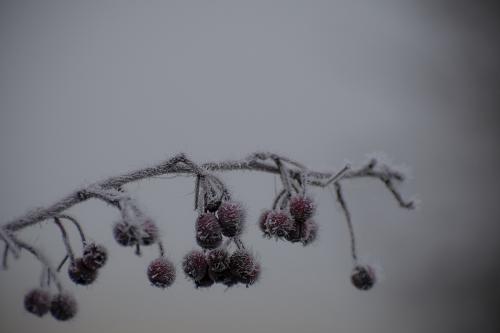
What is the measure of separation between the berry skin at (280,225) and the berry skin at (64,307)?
2.54 feet

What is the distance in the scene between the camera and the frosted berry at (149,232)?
118 centimetres

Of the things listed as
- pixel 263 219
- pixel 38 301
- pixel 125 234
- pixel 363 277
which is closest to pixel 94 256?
pixel 125 234

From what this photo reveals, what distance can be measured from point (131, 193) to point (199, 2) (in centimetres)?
13673

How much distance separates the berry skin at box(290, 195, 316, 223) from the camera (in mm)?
1448

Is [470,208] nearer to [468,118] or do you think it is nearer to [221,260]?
[468,118]

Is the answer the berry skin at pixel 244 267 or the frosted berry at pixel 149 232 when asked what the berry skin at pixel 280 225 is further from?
the frosted berry at pixel 149 232

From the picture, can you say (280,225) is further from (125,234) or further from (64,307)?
(64,307)

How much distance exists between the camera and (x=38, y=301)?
5.39 feet

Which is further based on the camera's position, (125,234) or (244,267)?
(244,267)

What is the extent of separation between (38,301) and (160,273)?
21.5 inches

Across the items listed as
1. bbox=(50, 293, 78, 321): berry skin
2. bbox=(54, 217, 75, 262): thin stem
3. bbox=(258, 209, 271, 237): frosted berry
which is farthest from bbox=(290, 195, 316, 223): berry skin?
bbox=(50, 293, 78, 321): berry skin

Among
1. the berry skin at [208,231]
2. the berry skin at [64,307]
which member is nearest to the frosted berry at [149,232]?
the berry skin at [208,231]

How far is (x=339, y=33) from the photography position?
177 ft

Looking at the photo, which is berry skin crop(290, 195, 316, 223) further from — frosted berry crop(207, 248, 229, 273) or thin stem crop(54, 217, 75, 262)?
thin stem crop(54, 217, 75, 262)
